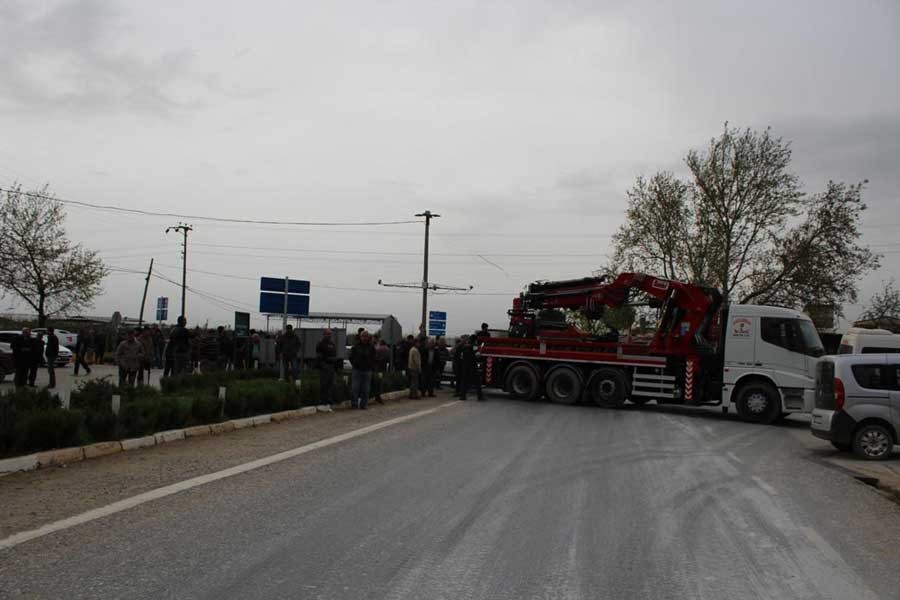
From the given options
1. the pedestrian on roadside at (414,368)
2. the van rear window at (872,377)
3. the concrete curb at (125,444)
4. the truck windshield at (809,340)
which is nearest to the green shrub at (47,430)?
the concrete curb at (125,444)

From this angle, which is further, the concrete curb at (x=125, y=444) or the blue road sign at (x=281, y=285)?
the blue road sign at (x=281, y=285)

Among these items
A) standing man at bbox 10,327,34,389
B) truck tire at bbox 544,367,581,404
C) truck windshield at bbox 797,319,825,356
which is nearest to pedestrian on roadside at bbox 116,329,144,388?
standing man at bbox 10,327,34,389

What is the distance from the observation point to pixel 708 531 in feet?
22.7

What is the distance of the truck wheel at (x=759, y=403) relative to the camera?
18.7 metres

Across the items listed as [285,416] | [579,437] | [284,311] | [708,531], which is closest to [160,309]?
[284,311]

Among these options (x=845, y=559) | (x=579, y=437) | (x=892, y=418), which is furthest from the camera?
(x=579, y=437)

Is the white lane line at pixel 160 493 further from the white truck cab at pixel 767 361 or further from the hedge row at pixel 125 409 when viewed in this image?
the white truck cab at pixel 767 361

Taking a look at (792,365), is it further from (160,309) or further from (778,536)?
(160,309)

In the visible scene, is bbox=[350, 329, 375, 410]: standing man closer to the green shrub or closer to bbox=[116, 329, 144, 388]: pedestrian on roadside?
bbox=[116, 329, 144, 388]: pedestrian on roadside

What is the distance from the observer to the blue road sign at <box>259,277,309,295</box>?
749 inches

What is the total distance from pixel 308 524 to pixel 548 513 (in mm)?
2275

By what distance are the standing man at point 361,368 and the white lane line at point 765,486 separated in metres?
9.87

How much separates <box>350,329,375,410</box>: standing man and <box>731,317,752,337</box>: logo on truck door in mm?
8857

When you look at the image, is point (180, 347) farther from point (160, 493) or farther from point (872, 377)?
point (872, 377)
